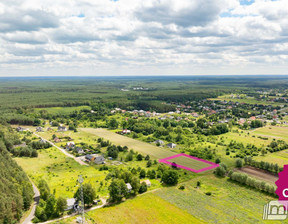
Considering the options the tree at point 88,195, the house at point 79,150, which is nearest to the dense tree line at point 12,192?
the tree at point 88,195

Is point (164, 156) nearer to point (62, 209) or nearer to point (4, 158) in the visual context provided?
point (62, 209)

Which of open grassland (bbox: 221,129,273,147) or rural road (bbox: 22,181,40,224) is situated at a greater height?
open grassland (bbox: 221,129,273,147)

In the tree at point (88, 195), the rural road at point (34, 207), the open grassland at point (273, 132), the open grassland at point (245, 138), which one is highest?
the tree at point (88, 195)

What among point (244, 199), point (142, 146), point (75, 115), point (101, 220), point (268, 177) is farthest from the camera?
point (75, 115)

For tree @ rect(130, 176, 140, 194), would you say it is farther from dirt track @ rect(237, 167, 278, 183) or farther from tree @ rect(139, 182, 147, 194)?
dirt track @ rect(237, 167, 278, 183)

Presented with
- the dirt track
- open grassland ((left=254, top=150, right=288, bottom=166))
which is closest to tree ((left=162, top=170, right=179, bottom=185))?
the dirt track

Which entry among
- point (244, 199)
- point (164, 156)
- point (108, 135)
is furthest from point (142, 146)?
point (244, 199)

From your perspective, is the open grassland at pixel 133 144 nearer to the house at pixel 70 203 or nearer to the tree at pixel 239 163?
the tree at pixel 239 163
